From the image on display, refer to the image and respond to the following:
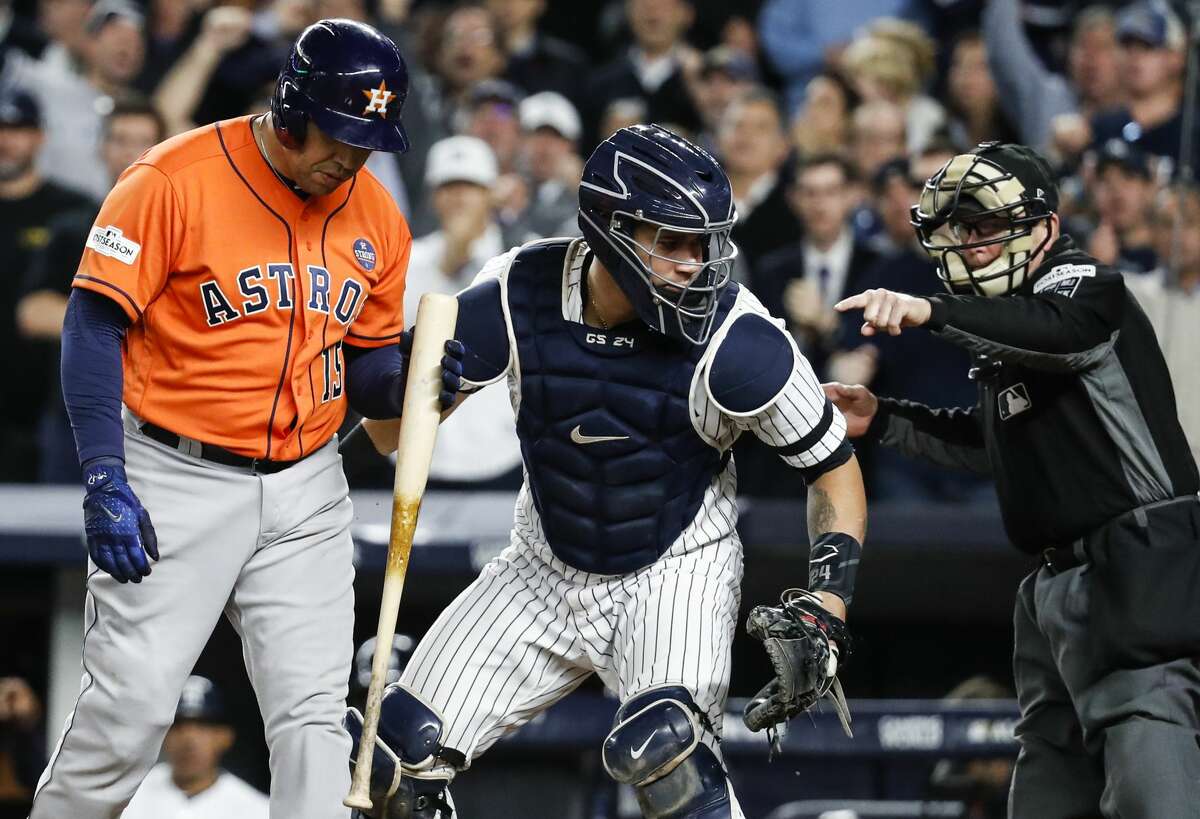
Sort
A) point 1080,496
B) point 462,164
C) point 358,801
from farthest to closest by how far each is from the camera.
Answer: point 462,164, point 1080,496, point 358,801

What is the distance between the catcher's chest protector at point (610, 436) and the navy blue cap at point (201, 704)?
106 inches

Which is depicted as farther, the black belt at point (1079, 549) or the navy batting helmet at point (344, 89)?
the black belt at point (1079, 549)

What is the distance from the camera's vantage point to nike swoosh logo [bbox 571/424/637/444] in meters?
3.43

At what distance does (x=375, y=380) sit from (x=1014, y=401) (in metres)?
1.45

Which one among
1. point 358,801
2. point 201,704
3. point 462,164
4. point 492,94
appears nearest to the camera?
point 358,801

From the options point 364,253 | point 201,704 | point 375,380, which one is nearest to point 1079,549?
point 375,380

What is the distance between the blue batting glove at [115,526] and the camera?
124 inches

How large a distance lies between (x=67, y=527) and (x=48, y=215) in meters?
1.35

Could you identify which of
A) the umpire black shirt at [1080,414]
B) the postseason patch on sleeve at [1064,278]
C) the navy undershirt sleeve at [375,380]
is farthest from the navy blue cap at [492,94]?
the postseason patch on sleeve at [1064,278]

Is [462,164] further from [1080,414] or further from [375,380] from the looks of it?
[1080,414]

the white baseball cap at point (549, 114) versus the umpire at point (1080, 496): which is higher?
the white baseball cap at point (549, 114)

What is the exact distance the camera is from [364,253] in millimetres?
3551

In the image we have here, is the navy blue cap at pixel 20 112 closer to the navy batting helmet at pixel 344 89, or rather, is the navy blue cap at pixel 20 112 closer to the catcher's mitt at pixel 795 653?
the navy batting helmet at pixel 344 89

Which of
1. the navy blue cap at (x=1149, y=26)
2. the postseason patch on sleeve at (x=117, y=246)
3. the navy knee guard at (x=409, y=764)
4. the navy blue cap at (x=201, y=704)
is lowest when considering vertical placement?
the navy blue cap at (x=201, y=704)
